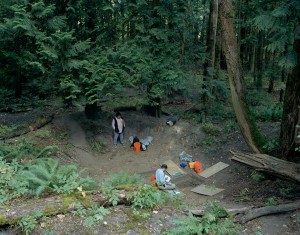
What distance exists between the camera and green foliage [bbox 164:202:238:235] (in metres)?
5.83

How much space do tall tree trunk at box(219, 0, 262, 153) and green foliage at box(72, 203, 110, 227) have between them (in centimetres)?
651

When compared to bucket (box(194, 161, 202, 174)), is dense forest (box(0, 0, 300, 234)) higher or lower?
higher

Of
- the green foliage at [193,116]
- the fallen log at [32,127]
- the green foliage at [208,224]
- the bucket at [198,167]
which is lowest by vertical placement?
the bucket at [198,167]

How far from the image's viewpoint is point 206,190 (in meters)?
A: 10.8

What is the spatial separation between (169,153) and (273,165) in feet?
21.8

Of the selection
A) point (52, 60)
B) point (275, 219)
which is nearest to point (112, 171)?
point (52, 60)

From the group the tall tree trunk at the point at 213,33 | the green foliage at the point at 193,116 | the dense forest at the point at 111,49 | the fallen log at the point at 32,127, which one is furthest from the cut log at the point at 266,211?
the tall tree trunk at the point at 213,33

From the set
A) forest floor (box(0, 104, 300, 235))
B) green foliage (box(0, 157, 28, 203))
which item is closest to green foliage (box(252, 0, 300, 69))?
forest floor (box(0, 104, 300, 235))

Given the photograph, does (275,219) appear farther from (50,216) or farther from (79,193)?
(50,216)

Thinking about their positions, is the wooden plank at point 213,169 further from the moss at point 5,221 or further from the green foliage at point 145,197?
the moss at point 5,221

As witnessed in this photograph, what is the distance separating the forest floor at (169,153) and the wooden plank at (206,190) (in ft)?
0.67

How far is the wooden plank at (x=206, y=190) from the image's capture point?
1055cm

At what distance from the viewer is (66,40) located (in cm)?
1323

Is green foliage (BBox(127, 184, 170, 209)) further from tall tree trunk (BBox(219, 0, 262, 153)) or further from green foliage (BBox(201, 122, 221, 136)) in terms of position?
green foliage (BBox(201, 122, 221, 136))
